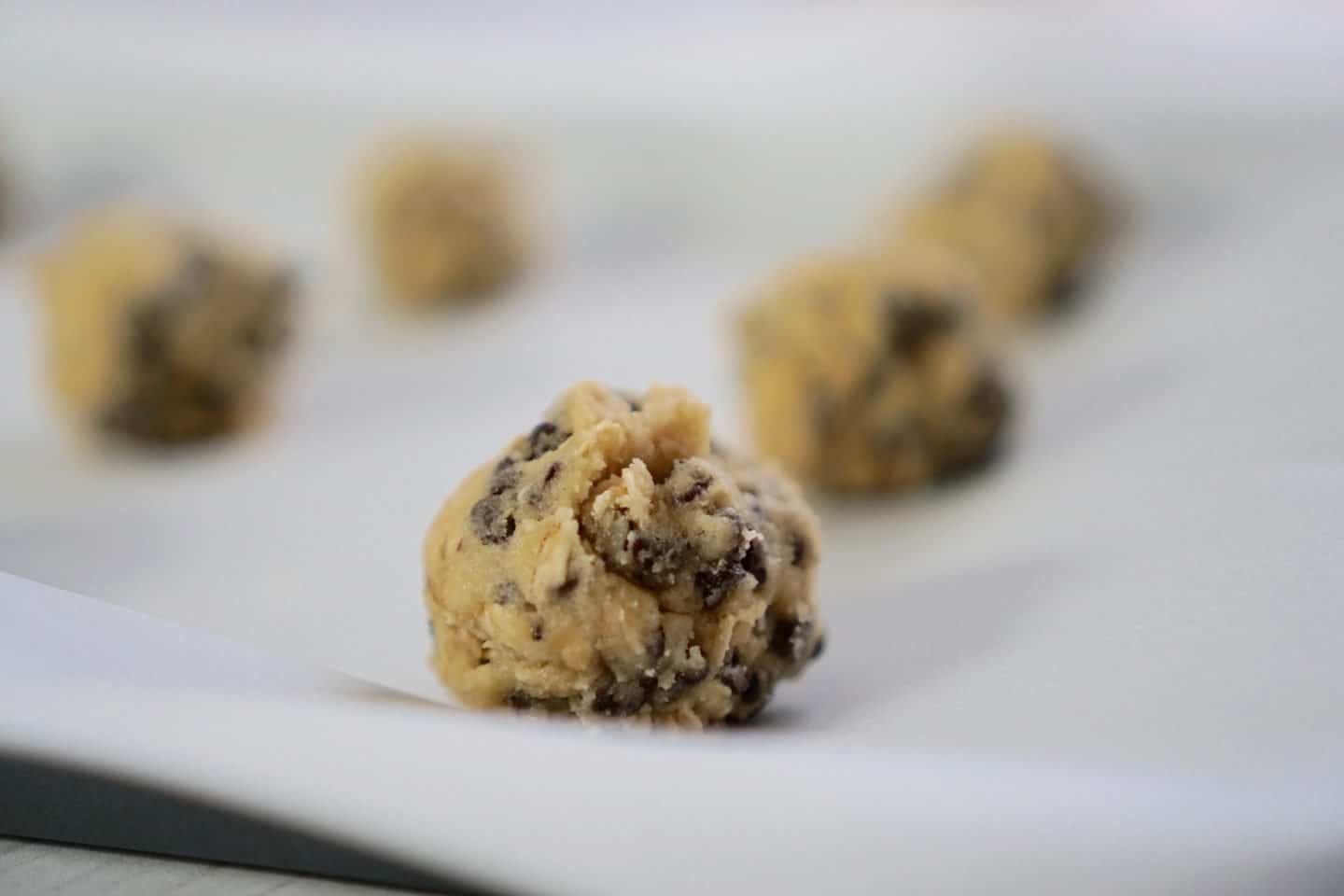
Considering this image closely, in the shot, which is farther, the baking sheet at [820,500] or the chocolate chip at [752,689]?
the chocolate chip at [752,689]

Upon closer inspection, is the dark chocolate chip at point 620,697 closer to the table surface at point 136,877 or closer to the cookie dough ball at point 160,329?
the table surface at point 136,877

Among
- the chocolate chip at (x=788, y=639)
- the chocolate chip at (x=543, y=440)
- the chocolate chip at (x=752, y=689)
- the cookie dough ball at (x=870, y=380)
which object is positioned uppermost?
the cookie dough ball at (x=870, y=380)

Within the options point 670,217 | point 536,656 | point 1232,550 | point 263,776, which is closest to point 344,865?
point 263,776

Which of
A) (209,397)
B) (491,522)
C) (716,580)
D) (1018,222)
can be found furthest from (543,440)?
Result: (1018,222)

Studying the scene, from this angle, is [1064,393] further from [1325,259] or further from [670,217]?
[670,217]

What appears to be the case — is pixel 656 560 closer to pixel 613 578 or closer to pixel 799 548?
pixel 613 578

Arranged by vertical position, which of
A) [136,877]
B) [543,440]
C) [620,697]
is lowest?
[136,877]

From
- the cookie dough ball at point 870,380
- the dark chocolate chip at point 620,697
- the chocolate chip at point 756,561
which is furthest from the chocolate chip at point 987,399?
the dark chocolate chip at point 620,697
